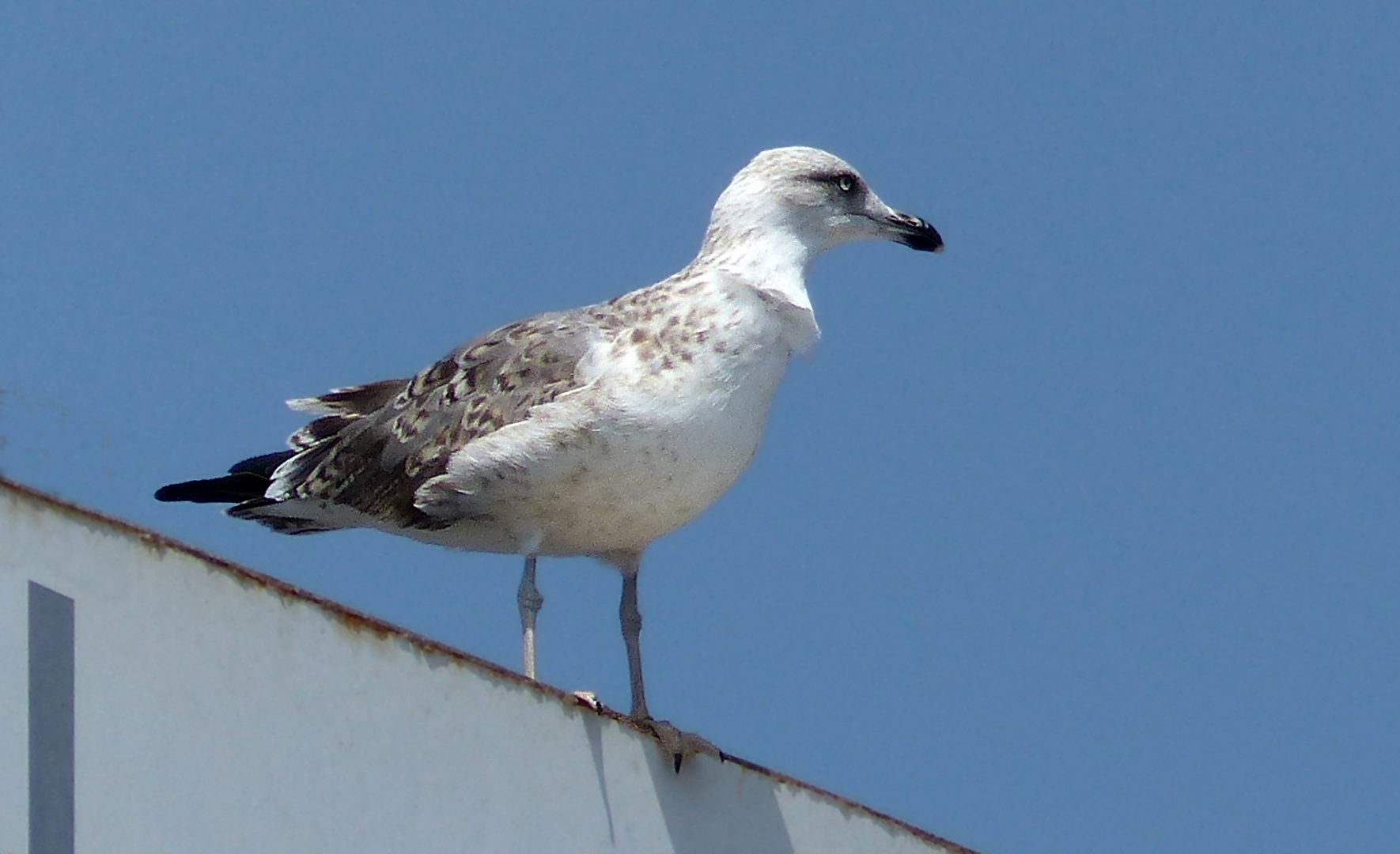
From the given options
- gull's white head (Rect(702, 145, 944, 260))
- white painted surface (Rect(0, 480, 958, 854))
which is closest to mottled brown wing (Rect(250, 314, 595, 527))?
gull's white head (Rect(702, 145, 944, 260))

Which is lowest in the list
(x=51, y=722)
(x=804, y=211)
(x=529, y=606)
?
(x=51, y=722)

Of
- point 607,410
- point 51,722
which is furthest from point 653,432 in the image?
point 51,722

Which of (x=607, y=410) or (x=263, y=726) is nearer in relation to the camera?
(x=263, y=726)

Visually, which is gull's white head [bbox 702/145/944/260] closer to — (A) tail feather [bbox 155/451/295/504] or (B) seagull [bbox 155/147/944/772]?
(B) seagull [bbox 155/147/944/772]

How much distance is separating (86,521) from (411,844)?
1115 millimetres

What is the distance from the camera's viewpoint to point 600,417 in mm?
8109

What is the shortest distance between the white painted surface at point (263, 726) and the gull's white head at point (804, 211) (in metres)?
3.11

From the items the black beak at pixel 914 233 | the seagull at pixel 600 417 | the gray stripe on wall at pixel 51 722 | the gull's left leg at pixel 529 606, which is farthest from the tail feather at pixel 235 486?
the gray stripe on wall at pixel 51 722

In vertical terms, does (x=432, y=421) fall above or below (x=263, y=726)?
above

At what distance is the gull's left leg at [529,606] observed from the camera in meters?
8.60

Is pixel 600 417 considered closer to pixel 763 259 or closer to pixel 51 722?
pixel 763 259

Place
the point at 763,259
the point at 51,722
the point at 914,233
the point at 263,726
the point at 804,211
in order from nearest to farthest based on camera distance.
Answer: the point at 51,722
the point at 263,726
the point at 763,259
the point at 804,211
the point at 914,233

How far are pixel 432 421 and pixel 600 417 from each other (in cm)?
103

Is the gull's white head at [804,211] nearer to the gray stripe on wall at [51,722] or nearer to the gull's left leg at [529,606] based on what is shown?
the gull's left leg at [529,606]
